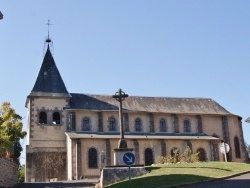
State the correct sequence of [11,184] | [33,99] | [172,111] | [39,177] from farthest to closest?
[172,111]
[33,99]
[39,177]
[11,184]

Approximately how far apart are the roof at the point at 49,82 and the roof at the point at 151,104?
170 centimetres

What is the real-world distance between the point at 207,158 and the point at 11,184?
21.8 meters

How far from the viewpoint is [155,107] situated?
43.3 metres

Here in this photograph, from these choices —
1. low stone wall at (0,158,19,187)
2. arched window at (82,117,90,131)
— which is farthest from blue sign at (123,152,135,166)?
arched window at (82,117,90,131)

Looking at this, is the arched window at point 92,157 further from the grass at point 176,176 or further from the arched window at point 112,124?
the grass at point 176,176

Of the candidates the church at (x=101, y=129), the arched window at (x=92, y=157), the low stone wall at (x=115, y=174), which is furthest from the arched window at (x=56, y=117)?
the low stone wall at (x=115, y=174)

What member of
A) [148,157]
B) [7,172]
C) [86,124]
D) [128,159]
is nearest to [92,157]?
[86,124]

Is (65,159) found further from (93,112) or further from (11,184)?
(11,184)

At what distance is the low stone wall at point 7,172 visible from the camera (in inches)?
876

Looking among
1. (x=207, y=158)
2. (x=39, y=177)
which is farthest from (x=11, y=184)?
(x=207, y=158)

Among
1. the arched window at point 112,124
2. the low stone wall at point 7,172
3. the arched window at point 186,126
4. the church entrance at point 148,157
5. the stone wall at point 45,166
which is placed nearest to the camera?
the low stone wall at point 7,172

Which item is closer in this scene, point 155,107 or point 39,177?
point 39,177

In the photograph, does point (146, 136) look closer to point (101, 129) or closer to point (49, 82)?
point (101, 129)

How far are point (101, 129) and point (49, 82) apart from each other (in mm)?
7522
